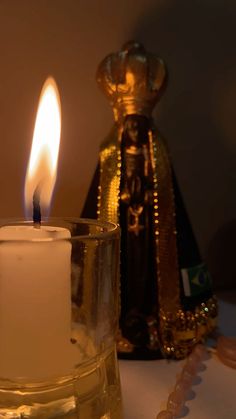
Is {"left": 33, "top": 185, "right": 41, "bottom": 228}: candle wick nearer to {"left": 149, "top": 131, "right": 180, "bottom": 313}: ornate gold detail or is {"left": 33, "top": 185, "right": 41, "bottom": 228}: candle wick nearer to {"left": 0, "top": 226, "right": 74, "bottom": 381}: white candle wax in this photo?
{"left": 0, "top": 226, "right": 74, "bottom": 381}: white candle wax

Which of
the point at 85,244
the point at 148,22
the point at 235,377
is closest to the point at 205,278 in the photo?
the point at 235,377

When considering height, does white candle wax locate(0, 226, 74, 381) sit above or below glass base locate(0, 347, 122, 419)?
above

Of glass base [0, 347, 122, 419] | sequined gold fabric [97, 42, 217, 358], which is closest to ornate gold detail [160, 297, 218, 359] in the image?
sequined gold fabric [97, 42, 217, 358]

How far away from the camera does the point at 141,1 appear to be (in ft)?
1.80

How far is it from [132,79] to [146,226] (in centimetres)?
13

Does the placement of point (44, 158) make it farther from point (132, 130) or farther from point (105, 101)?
point (105, 101)

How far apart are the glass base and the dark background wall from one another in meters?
0.28

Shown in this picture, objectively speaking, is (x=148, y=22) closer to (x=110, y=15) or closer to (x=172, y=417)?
(x=110, y=15)

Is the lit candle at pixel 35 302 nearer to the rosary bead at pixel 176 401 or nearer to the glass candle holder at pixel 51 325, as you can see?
the glass candle holder at pixel 51 325

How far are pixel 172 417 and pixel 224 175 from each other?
0.38m

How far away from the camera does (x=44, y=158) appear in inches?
11.5

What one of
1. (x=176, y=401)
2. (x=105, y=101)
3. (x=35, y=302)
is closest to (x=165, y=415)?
(x=176, y=401)

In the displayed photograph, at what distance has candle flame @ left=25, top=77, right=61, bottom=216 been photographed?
0.29 metres

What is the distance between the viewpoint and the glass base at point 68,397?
254 millimetres
